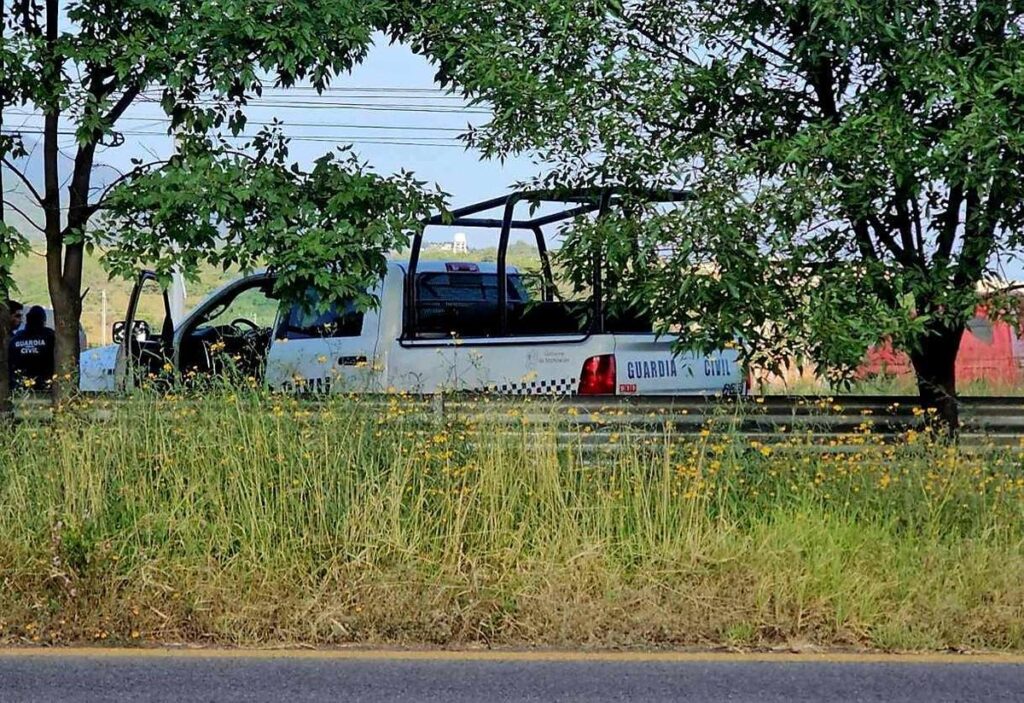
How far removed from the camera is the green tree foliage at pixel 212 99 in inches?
313

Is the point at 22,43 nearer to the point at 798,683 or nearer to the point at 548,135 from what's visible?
the point at 548,135

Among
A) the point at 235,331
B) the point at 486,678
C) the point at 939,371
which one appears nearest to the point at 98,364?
the point at 235,331

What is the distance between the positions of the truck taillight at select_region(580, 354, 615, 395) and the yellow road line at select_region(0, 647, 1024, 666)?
358 centimetres

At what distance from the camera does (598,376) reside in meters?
9.52

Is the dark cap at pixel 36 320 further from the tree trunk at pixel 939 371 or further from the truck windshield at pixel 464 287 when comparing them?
the tree trunk at pixel 939 371

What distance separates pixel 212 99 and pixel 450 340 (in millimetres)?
2537

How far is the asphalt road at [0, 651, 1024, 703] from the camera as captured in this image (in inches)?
214

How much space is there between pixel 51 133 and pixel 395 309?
9.16ft

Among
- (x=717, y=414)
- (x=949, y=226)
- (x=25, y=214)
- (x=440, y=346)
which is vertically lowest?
(x=717, y=414)

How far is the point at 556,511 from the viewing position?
7.11 metres

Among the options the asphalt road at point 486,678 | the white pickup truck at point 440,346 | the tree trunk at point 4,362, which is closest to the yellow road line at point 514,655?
the asphalt road at point 486,678

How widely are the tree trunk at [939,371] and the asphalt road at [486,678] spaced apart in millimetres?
3135

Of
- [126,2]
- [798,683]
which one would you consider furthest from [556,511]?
[126,2]

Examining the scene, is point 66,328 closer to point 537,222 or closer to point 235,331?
point 235,331
